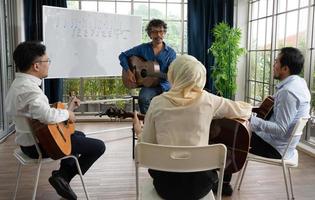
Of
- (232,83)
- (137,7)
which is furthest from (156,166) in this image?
(137,7)

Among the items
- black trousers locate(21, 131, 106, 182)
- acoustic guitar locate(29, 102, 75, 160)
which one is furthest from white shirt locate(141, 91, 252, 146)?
black trousers locate(21, 131, 106, 182)

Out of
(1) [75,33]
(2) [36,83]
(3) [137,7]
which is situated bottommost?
(2) [36,83]

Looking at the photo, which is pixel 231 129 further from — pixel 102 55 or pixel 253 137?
pixel 102 55

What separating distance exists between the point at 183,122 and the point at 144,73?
6.43 ft

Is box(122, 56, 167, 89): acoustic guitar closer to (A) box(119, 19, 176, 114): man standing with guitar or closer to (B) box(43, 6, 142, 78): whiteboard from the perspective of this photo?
(A) box(119, 19, 176, 114): man standing with guitar

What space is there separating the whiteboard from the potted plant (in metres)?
1.25

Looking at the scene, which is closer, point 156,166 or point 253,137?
point 156,166

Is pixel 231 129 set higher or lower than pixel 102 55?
lower

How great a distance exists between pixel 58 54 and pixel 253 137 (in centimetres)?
270

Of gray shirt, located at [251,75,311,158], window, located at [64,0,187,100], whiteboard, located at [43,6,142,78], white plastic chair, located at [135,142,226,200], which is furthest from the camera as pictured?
window, located at [64,0,187,100]

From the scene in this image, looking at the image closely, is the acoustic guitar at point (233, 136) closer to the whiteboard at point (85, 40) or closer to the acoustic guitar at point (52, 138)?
the acoustic guitar at point (52, 138)

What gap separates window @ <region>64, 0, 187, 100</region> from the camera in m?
5.55

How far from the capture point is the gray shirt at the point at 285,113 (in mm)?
2219

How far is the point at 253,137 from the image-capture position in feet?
8.19
